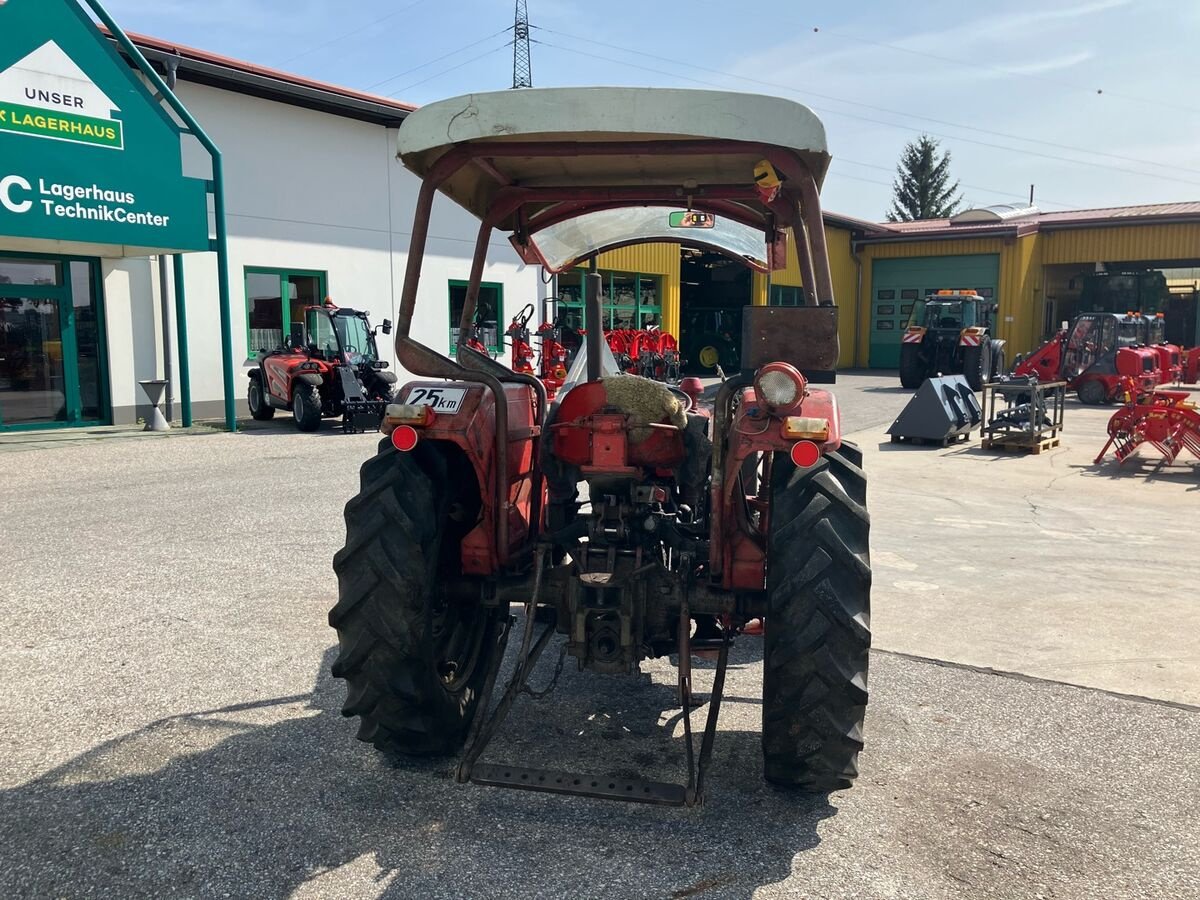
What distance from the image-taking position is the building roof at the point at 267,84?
45.6 feet

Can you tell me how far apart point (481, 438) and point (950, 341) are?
19483 millimetres

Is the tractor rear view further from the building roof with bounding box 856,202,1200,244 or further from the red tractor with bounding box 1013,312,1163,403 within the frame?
the building roof with bounding box 856,202,1200,244

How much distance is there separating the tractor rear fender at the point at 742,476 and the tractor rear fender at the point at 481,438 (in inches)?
31.4

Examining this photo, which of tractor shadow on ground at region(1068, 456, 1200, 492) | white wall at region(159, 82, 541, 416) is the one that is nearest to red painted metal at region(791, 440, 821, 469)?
tractor shadow on ground at region(1068, 456, 1200, 492)

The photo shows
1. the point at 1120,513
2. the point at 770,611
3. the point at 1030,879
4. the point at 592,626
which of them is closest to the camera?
the point at 1030,879

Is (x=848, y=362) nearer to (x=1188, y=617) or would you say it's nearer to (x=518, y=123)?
(x=1188, y=617)

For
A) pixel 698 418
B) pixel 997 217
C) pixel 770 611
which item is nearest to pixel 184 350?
pixel 698 418

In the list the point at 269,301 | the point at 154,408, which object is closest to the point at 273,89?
the point at 269,301

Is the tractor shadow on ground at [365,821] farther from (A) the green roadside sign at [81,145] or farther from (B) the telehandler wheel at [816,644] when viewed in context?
(A) the green roadside sign at [81,145]

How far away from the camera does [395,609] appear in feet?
9.77

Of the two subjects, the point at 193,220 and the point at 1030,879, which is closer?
the point at 1030,879

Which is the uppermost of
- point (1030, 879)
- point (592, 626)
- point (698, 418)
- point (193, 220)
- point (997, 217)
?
point (997, 217)

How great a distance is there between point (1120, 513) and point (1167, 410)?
9.25 feet

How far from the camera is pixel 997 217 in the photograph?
99.2 feet
